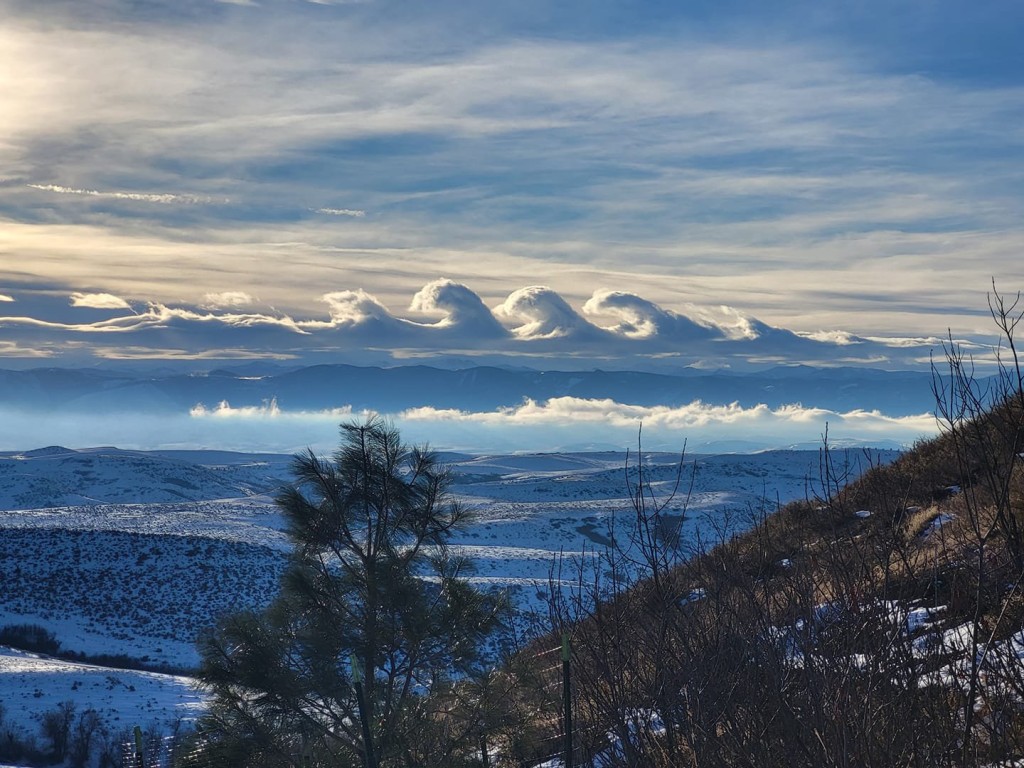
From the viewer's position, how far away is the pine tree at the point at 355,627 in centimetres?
1391

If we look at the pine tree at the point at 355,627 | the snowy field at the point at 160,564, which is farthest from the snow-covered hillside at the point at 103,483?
the pine tree at the point at 355,627

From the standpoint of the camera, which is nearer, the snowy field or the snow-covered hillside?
the snowy field

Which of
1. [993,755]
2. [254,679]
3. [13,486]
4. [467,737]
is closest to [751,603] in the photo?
[993,755]

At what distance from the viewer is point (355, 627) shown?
47.6 ft

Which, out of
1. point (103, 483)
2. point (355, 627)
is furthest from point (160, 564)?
point (103, 483)

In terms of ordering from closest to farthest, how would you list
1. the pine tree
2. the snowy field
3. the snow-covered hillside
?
the pine tree → the snowy field → the snow-covered hillside

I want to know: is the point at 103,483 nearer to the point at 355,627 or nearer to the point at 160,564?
the point at 160,564

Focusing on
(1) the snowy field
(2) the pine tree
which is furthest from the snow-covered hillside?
(2) the pine tree

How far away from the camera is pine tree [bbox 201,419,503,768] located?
13.9 m

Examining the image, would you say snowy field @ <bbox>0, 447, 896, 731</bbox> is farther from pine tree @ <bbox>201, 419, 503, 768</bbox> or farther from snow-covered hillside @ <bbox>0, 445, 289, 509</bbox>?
pine tree @ <bbox>201, 419, 503, 768</bbox>

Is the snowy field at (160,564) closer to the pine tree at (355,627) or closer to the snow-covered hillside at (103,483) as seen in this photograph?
the snow-covered hillside at (103,483)

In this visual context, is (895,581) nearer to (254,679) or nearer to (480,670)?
(480,670)

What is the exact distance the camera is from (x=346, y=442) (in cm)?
1530

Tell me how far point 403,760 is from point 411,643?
1.62 meters
